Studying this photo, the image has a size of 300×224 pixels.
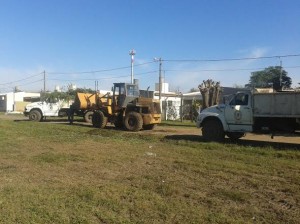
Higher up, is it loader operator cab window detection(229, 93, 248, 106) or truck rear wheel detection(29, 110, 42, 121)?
loader operator cab window detection(229, 93, 248, 106)

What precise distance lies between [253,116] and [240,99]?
91 cm

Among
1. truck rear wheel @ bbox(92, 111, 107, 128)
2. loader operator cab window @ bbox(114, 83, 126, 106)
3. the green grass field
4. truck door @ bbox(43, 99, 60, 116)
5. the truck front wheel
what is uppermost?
loader operator cab window @ bbox(114, 83, 126, 106)

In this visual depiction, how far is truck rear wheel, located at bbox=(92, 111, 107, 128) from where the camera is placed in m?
23.8

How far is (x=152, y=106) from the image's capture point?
22656 millimetres

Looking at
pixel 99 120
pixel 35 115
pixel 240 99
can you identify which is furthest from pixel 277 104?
pixel 35 115

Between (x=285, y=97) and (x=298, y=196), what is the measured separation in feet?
25.1

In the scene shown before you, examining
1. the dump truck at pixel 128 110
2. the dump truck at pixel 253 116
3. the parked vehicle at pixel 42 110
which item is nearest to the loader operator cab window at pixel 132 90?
the dump truck at pixel 128 110

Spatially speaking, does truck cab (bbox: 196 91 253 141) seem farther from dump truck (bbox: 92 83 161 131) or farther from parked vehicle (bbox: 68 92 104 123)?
parked vehicle (bbox: 68 92 104 123)

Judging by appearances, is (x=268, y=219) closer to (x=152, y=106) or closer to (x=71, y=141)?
(x=71, y=141)

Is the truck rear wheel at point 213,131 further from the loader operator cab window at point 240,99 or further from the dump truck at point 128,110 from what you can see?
the dump truck at point 128,110

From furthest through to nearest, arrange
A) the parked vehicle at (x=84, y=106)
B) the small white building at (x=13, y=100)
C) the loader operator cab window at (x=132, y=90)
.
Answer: the small white building at (x=13, y=100) → the parked vehicle at (x=84, y=106) → the loader operator cab window at (x=132, y=90)

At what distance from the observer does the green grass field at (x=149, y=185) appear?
19.7ft

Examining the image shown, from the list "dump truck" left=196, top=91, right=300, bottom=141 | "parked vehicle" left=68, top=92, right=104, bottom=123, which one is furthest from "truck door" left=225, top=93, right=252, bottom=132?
"parked vehicle" left=68, top=92, right=104, bottom=123

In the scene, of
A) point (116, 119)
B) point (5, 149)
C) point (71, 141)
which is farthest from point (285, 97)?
point (116, 119)
